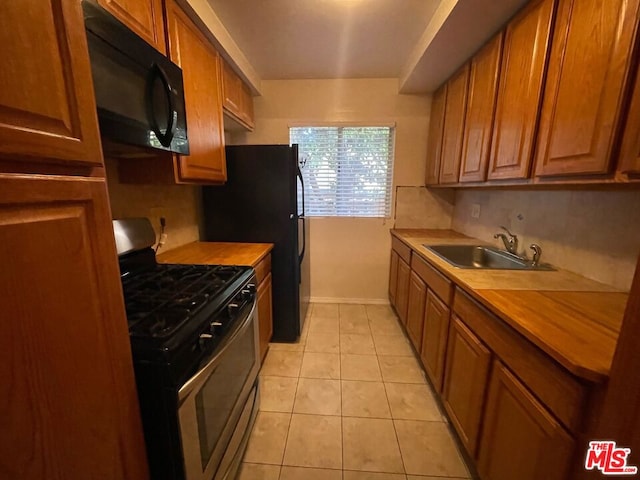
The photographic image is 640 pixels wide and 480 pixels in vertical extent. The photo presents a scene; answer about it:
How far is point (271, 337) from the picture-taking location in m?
2.37

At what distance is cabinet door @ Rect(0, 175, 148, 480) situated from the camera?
0.43m

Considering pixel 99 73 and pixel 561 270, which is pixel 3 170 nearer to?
pixel 99 73

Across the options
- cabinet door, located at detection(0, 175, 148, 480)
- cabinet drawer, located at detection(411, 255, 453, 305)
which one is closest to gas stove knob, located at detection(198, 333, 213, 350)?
cabinet door, located at detection(0, 175, 148, 480)

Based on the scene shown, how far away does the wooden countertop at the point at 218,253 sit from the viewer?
173 centimetres

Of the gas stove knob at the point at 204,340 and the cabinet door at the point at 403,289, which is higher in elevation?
the gas stove knob at the point at 204,340

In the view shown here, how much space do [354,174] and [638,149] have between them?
2.19 meters

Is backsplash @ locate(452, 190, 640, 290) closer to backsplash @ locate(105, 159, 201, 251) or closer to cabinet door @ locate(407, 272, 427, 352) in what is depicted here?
cabinet door @ locate(407, 272, 427, 352)

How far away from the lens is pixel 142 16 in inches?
45.6

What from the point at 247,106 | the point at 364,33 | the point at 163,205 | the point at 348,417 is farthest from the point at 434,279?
the point at 247,106

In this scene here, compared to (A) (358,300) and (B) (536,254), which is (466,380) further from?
(A) (358,300)

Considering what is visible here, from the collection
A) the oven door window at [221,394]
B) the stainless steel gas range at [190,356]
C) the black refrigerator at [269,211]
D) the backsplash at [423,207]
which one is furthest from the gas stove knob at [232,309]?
the backsplash at [423,207]

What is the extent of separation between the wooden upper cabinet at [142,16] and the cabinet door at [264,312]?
1.45m

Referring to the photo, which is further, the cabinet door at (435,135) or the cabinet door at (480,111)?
the cabinet door at (435,135)

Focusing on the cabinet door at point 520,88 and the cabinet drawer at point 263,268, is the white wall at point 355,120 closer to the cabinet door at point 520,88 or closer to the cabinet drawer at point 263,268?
the cabinet drawer at point 263,268
